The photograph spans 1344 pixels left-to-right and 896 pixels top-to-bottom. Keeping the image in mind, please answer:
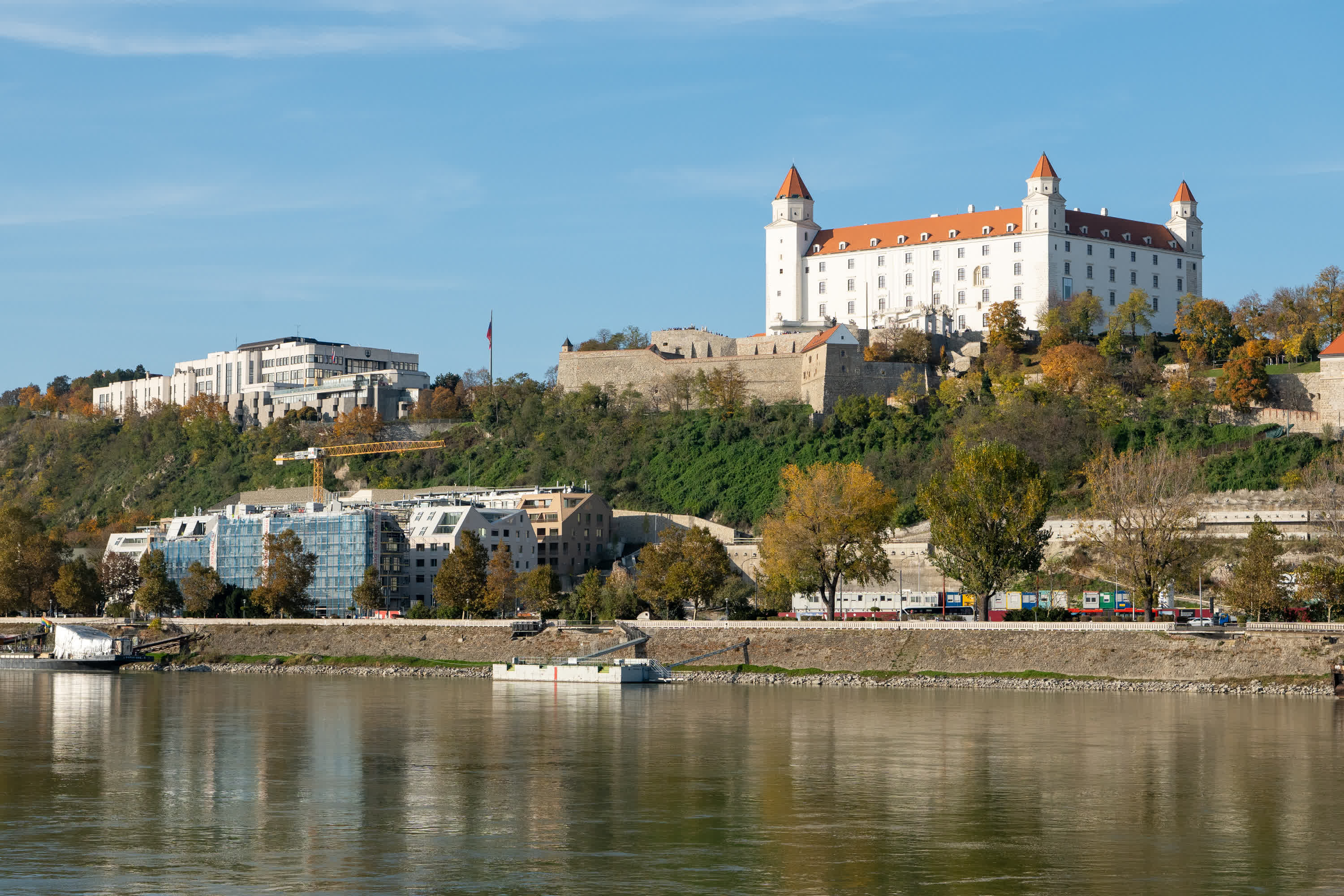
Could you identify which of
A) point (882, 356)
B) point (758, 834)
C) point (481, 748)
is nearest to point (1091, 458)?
point (882, 356)

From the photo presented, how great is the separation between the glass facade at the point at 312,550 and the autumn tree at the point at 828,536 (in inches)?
977

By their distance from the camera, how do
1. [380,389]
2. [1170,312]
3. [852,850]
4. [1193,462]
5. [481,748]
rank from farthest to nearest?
[380,389]
[1170,312]
[1193,462]
[481,748]
[852,850]

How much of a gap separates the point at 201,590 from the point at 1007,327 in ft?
148

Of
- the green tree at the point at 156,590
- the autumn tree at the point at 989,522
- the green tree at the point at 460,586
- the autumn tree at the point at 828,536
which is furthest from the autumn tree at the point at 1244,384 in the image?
the green tree at the point at 156,590

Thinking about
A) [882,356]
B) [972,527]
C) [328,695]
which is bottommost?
[328,695]

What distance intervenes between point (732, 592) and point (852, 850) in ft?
139

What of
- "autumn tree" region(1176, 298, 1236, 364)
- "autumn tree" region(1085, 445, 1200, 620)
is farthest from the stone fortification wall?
"autumn tree" region(1085, 445, 1200, 620)

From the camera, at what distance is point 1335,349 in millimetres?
76250

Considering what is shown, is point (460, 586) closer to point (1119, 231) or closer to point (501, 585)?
point (501, 585)

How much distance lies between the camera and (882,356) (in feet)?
297

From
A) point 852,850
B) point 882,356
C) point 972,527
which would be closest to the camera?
point 852,850

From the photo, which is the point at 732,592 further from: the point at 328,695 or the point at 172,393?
the point at 172,393

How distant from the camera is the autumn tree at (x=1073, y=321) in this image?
87.9 m

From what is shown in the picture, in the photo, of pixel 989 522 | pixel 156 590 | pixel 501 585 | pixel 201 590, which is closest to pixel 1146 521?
pixel 989 522
